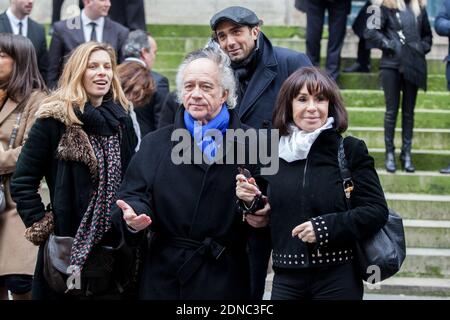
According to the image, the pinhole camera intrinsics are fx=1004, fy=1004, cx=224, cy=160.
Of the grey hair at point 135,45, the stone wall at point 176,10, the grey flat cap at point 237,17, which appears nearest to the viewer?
the grey flat cap at point 237,17

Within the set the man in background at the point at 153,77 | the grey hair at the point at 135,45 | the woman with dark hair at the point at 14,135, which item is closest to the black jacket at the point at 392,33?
the man in background at the point at 153,77

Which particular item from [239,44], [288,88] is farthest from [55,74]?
[288,88]

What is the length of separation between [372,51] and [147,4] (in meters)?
3.45

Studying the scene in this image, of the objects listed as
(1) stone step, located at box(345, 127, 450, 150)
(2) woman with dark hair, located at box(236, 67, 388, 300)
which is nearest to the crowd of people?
(2) woman with dark hair, located at box(236, 67, 388, 300)

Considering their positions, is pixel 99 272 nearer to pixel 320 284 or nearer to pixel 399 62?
pixel 320 284

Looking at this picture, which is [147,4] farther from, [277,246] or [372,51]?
[277,246]

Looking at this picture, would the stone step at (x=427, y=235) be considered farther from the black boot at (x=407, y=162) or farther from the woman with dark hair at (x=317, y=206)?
the woman with dark hair at (x=317, y=206)

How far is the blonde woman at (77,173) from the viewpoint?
5512mm

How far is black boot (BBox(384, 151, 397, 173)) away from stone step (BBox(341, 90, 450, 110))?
157 cm

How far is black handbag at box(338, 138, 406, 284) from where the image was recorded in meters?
4.98

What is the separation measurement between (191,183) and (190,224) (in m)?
0.21

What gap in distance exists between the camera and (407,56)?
960 centimetres

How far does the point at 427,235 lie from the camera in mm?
8766

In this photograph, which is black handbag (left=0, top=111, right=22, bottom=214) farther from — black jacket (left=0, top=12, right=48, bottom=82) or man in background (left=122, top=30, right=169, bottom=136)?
black jacket (left=0, top=12, right=48, bottom=82)
